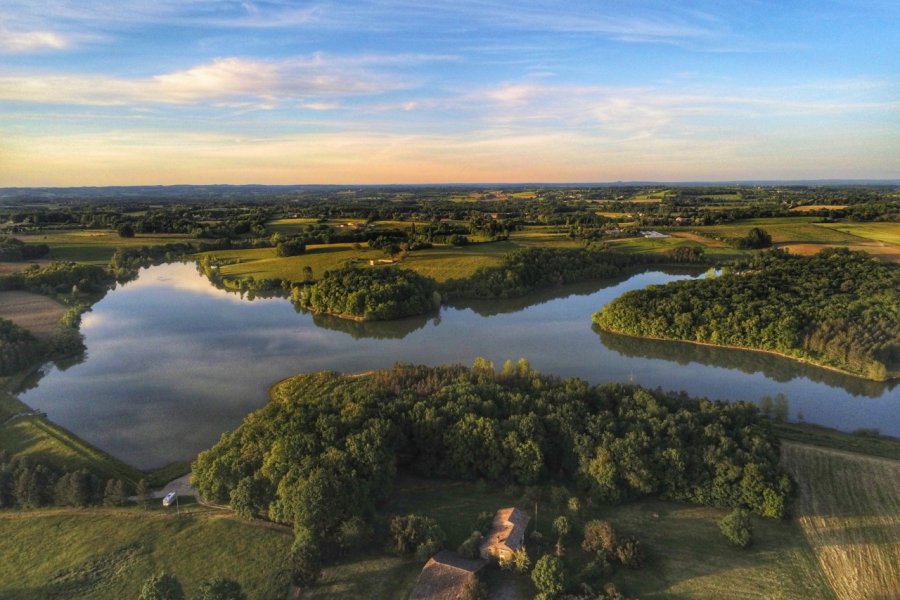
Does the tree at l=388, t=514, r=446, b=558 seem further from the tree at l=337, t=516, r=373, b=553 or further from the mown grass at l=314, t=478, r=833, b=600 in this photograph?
the tree at l=337, t=516, r=373, b=553

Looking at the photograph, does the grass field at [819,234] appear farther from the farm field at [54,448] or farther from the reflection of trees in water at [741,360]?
the farm field at [54,448]

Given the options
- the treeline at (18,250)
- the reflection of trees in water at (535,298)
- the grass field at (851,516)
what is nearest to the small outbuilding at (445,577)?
the grass field at (851,516)

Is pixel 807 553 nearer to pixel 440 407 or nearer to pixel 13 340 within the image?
pixel 440 407

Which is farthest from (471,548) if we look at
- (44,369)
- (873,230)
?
(873,230)

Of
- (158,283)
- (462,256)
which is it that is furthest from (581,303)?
(158,283)

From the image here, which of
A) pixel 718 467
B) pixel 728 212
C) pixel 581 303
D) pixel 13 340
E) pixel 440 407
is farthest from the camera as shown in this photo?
pixel 728 212
